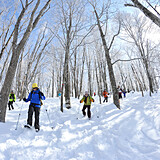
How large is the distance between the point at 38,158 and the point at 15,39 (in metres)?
5.14

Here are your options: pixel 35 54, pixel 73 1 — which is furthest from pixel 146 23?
pixel 35 54

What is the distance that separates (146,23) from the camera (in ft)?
45.1

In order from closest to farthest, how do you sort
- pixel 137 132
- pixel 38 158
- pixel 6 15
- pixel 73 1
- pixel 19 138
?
pixel 38 158, pixel 19 138, pixel 137 132, pixel 73 1, pixel 6 15

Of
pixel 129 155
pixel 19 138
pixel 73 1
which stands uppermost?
pixel 73 1

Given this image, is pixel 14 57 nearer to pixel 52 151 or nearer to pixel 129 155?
pixel 52 151

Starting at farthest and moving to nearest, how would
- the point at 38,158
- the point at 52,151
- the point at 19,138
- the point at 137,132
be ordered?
the point at 137,132 → the point at 19,138 → the point at 52,151 → the point at 38,158

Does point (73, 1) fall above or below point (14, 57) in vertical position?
above

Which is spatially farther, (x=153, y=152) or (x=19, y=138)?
(x=19, y=138)

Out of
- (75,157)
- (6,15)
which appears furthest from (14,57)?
(6,15)

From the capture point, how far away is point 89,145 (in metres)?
2.72

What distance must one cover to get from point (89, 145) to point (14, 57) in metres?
4.70

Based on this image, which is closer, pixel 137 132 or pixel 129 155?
pixel 129 155

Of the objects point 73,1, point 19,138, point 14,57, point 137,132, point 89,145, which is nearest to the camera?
point 89,145

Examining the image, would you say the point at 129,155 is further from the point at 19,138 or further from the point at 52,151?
the point at 19,138
